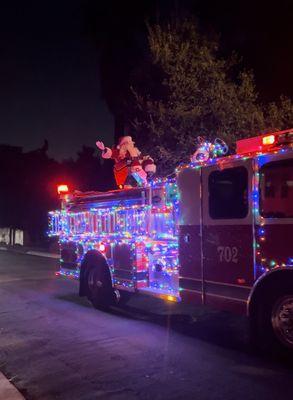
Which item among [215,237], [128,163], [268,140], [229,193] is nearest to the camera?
[268,140]

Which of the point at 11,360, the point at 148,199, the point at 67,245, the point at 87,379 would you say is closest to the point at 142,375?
the point at 87,379

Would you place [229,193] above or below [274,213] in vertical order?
above

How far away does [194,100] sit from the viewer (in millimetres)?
13172

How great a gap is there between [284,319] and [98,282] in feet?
14.8

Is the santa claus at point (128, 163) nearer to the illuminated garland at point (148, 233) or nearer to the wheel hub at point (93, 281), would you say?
the illuminated garland at point (148, 233)

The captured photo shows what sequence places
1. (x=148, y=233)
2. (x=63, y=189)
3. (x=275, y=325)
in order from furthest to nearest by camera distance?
(x=63, y=189) < (x=148, y=233) < (x=275, y=325)

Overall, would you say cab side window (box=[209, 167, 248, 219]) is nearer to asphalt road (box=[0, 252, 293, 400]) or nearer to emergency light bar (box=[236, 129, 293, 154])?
emergency light bar (box=[236, 129, 293, 154])

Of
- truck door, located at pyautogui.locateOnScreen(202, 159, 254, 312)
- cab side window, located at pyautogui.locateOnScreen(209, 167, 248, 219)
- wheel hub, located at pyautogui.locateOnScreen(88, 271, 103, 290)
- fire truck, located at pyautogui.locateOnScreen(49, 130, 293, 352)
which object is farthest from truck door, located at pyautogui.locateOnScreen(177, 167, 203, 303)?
Answer: wheel hub, located at pyautogui.locateOnScreen(88, 271, 103, 290)

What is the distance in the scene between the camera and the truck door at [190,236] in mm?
7008

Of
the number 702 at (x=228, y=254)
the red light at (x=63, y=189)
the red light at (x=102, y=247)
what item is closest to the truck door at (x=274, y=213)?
the number 702 at (x=228, y=254)

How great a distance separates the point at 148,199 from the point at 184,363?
2976 millimetres

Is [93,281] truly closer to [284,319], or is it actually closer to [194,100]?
[284,319]

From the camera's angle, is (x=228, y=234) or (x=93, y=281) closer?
(x=228, y=234)

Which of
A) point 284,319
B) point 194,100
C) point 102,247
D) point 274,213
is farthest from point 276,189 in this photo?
point 194,100
